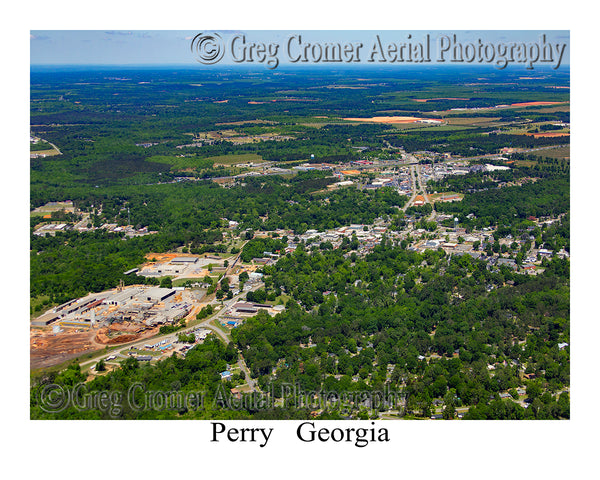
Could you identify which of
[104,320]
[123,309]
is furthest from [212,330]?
[104,320]

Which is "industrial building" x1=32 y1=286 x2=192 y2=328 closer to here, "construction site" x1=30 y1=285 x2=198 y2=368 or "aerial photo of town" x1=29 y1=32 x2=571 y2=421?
"construction site" x1=30 y1=285 x2=198 y2=368

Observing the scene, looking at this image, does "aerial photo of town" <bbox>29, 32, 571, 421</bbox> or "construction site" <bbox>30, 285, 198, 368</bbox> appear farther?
"construction site" <bbox>30, 285, 198, 368</bbox>

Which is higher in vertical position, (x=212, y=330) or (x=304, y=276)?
(x=304, y=276)

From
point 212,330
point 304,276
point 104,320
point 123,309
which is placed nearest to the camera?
point 212,330

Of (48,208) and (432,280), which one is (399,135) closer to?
(48,208)

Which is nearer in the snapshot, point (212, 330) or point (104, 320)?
point (212, 330)

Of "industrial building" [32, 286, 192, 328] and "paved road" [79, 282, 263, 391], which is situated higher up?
"industrial building" [32, 286, 192, 328]

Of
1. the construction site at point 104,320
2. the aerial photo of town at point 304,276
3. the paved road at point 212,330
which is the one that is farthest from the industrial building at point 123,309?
the paved road at point 212,330

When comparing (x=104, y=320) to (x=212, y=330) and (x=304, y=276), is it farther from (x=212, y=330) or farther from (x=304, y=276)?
(x=304, y=276)

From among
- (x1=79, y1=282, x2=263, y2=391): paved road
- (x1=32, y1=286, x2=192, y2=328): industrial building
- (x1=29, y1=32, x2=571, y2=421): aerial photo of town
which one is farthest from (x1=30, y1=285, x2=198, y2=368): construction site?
(x1=79, y1=282, x2=263, y2=391): paved road
